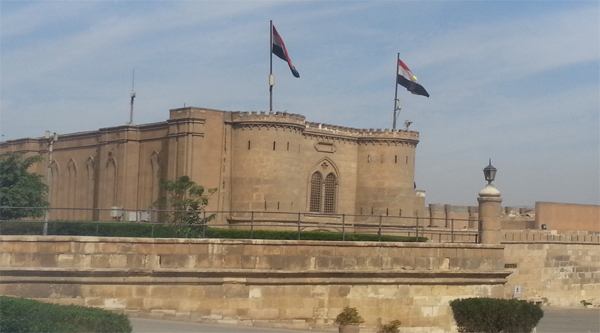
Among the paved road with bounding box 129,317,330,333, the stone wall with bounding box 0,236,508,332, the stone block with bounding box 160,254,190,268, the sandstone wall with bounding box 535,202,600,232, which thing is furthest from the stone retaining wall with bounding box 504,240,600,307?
the paved road with bounding box 129,317,330,333

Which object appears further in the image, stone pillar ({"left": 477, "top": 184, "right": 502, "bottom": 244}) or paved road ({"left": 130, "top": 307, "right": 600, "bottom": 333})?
stone pillar ({"left": 477, "top": 184, "right": 502, "bottom": 244})

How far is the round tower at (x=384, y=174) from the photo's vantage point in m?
44.3

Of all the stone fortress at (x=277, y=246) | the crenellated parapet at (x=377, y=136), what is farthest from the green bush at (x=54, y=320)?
the crenellated parapet at (x=377, y=136)

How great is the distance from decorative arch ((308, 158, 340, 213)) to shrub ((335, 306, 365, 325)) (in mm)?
21957

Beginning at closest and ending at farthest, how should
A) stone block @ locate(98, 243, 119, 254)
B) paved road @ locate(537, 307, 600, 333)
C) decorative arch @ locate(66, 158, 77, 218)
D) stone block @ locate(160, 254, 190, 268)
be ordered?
stone block @ locate(98, 243, 119, 254)
stone block @ locate(160, 254, 190, 268)
paved road @ locate(537, 307, 600, 333)
decorative arch @ locate(66, 158, 77, 218)

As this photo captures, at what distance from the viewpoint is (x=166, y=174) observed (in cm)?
3950

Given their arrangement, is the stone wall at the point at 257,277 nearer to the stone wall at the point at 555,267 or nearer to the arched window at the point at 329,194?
the stone wall at the point at 555,267

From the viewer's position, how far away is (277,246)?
773 inches

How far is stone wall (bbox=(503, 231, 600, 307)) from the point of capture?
36125 millimetres

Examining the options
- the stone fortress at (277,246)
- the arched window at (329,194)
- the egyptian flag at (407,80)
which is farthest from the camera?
the arched window at (329,194)

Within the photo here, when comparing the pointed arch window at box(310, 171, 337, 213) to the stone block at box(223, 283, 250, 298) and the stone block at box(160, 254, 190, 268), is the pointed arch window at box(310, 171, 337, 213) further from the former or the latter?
the stone block at box(160, 254, 190, 268)

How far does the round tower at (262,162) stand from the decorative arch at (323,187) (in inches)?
122

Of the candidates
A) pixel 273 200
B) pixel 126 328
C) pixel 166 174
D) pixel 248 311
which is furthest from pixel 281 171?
pixel 126 328

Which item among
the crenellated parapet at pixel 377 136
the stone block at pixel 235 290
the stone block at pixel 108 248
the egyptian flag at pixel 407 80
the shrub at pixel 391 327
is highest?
the egyptian flag at pixel 407 80
